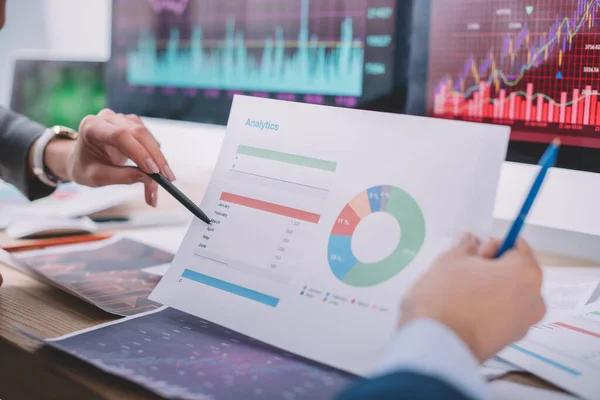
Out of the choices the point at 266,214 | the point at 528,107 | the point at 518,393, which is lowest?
the point at 518,393

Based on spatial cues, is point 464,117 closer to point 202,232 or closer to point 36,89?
point 202,232

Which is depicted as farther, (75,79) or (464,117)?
(75,79)

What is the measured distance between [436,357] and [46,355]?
317 mm

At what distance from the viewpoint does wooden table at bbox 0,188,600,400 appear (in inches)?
17.7

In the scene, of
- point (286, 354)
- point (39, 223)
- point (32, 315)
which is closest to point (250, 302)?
point (286, 354)

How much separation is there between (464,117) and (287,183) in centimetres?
31

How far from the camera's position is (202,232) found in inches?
23.9

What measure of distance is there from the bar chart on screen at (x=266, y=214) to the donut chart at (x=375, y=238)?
0.03 metres

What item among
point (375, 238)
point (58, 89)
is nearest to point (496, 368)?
point (375, 238)

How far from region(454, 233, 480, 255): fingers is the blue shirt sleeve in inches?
3.2

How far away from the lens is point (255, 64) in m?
1.02

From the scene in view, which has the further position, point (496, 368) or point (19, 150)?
point (19, 150)

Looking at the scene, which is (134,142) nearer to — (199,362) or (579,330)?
(199,362)

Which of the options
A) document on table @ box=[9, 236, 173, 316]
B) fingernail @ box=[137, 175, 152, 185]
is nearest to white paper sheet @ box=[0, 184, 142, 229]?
document on table @ box=[9, 236, 173, 316]
